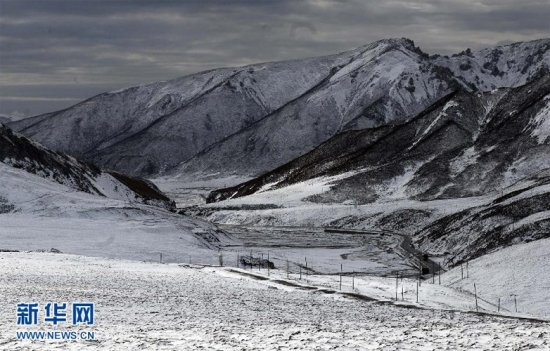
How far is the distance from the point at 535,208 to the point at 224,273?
199 feet

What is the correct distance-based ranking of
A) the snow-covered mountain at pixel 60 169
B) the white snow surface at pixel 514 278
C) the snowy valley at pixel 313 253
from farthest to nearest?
the snow-covered mountain at pixel 60 169 < the white snow surface at pixel 514 278 < the snowy valley at pixel 313 253

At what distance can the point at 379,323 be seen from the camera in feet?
109

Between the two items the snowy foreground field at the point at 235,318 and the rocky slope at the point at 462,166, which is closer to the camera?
the snowy foreground field at the point at 235,318

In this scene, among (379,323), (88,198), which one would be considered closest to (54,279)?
(379,323)

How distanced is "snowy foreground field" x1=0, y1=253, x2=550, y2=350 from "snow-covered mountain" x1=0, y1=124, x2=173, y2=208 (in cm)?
8888

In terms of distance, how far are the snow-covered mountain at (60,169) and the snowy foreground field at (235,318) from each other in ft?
292

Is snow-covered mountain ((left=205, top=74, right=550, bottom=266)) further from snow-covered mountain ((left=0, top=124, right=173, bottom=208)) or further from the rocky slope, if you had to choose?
snow-covered mountain ((left=0, top=124, right=173, bottom=208))

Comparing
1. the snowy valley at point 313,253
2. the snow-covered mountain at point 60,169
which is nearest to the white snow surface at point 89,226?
the snowy valley at point 313,253

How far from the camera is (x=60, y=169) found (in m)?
150

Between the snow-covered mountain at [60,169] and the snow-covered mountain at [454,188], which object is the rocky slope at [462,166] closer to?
the snow-covered mountain at [454,188]

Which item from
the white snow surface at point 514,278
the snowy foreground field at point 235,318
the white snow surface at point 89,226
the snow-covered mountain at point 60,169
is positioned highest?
the snow-covered mountain at point 60,169

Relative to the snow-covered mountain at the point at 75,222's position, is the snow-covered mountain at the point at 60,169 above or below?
above

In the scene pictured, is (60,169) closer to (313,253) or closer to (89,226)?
(89,226)

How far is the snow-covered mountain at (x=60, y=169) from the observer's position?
14124 cm
